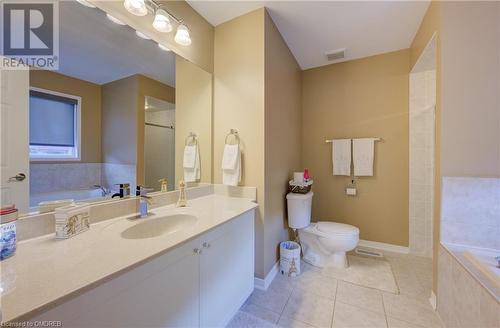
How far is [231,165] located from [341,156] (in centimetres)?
162

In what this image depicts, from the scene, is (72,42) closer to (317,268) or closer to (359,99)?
(317,268)

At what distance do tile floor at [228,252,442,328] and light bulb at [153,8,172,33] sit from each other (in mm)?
2129

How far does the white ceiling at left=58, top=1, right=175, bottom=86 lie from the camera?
102 centimetres

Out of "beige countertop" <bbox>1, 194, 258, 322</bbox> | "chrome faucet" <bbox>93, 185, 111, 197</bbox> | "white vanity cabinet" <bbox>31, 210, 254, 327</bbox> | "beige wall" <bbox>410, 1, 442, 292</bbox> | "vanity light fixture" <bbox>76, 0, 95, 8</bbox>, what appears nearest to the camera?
"beige countertop" <bbox>1, 194, 258, 322</bbox>

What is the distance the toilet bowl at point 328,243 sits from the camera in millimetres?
1954

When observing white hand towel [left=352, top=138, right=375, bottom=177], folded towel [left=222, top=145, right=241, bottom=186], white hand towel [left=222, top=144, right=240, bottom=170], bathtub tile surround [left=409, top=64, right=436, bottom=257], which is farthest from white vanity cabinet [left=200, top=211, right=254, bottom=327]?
bathtub tile surround [left=409, top=64, right=436, bottom=257]

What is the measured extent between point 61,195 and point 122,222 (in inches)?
12.4

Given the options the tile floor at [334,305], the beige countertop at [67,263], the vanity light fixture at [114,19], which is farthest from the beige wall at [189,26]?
the tile floor at [334,305]

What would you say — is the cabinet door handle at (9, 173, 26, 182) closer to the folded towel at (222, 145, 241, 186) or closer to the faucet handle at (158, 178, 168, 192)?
the faucet handle at (158, 178, 168, 192)

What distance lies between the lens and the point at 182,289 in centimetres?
96

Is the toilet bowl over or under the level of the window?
under

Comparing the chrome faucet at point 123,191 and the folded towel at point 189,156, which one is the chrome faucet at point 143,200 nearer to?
the chrome faucet at point 123,191

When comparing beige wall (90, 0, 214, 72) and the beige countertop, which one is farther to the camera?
beige wall (90, 0, 214, 72)

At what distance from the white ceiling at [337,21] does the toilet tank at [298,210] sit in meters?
1.74
